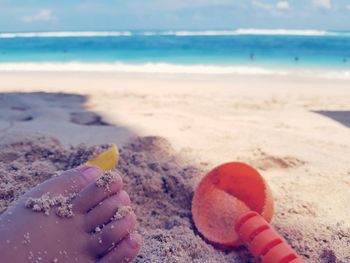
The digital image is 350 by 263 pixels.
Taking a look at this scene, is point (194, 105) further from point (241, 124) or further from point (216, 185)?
point (216, 185)

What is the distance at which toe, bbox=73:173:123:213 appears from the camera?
131 centimetres

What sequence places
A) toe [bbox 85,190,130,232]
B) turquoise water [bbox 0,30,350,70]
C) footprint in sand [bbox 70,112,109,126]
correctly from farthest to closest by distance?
1. turquoise water [bbox 0,30,350,70]
2. footprint in sand [bbox 70,112,109,126]
3. toe [bbox 85,190,130,232]

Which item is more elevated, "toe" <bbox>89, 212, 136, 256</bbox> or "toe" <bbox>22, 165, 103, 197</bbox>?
"toe" <bbox>22, 165, 103, 197</bbox>

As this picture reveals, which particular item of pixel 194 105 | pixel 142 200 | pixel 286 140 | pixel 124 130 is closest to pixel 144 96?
pixel 194 105

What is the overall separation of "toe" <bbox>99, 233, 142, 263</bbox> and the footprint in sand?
161 centimetres

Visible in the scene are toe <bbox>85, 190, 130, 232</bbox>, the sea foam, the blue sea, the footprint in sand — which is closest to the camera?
toe <bbox>85, 190, 130, 232</bbox>

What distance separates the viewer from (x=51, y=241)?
4.02 feet

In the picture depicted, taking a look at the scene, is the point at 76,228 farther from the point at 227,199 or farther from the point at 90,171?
the point at 227,199

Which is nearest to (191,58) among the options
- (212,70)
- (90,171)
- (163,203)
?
(212,70)

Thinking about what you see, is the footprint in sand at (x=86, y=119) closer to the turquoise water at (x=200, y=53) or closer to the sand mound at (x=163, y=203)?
the sand mound at (x=163, y=203)

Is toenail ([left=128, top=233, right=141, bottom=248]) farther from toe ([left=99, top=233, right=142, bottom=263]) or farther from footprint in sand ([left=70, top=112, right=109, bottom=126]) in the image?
footprint in sand ([left=70, top=112, right=109, bottom=126])

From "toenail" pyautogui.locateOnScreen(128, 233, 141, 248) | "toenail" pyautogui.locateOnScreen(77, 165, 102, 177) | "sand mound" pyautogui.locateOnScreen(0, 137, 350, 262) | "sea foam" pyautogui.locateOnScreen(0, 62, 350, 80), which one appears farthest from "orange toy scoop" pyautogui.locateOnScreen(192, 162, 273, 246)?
"sea foam" pyautogui.locateOnScreen(0, 62, 350, 80)

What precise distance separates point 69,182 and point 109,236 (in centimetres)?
20

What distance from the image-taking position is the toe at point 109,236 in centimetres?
128
